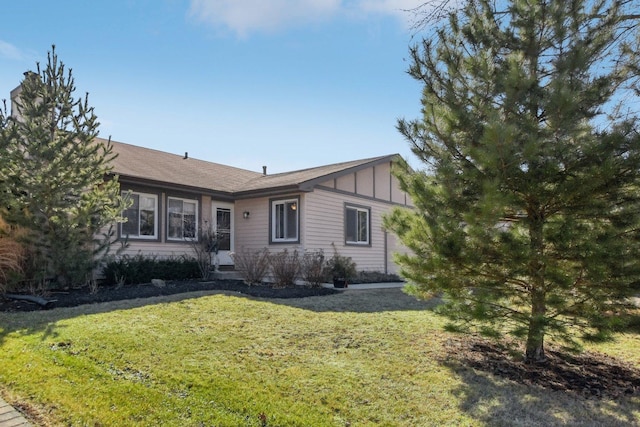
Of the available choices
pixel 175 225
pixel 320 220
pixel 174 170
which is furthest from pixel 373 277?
pixel 174 170

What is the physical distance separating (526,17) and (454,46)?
2.78 feet

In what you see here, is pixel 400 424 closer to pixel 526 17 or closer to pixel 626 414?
pixel 626 414

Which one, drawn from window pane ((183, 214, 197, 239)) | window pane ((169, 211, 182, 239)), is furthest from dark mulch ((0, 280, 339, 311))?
window pane ((183, 214, 197, 239))

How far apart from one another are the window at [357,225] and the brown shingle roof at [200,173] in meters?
→ 1.57

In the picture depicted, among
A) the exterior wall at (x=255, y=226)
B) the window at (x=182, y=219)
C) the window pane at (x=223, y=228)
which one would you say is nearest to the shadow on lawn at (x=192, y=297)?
the exterior wall at (x=255, y=226)

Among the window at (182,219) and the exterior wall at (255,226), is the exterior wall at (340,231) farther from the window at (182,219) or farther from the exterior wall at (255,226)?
the window at (182,219)

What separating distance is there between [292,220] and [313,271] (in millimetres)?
2746

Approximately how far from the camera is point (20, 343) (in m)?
5.12

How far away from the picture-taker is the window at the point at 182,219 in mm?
12789

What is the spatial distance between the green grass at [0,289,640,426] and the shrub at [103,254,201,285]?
13.1 ft

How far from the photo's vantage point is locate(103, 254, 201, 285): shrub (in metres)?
10.5

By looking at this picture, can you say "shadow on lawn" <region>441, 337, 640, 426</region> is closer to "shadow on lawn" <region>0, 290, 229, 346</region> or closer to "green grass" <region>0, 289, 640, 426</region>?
"green grass" <region>0, 289, 640, 426</region>

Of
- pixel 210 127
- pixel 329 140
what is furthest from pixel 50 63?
pixel 329 140

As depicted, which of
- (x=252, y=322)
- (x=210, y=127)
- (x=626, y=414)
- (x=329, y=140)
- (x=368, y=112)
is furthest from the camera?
(x=329, y=140)
